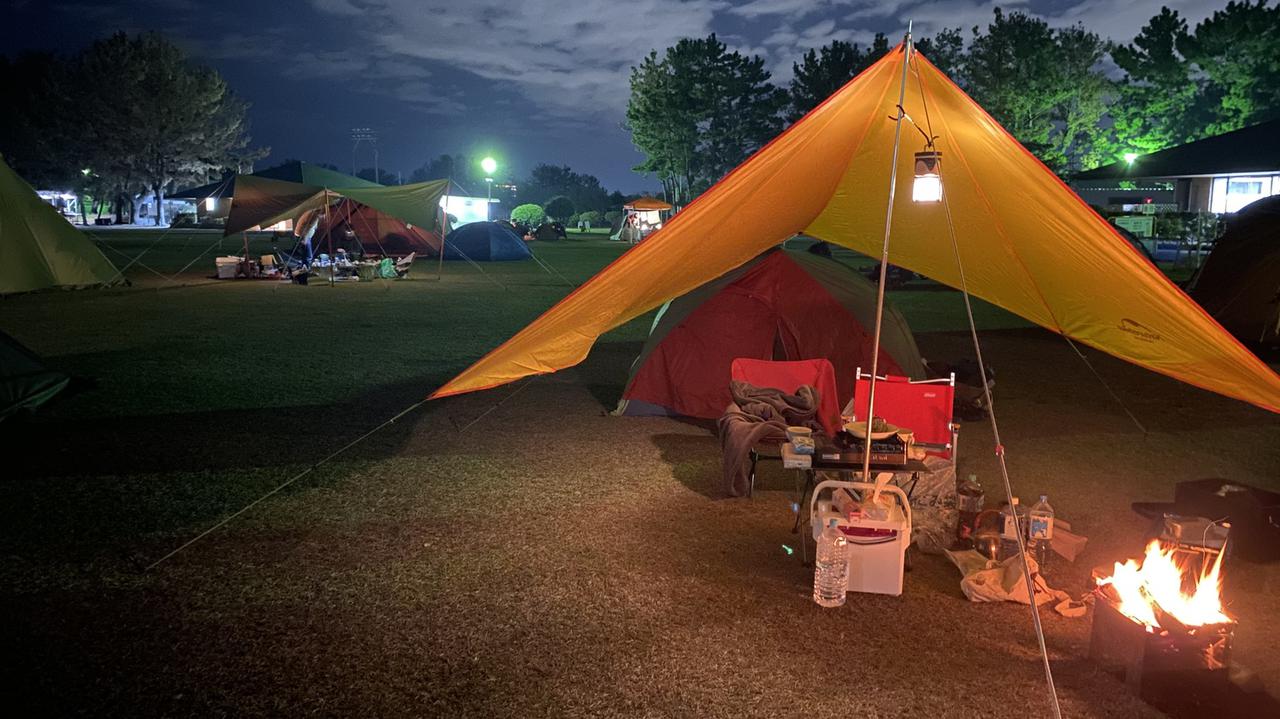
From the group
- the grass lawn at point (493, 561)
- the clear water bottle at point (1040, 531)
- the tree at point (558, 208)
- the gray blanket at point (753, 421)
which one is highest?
the tree at point (558, 208)

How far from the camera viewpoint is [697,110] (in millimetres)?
68125

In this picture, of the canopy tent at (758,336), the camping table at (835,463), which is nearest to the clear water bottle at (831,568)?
the camping table at (835,463)

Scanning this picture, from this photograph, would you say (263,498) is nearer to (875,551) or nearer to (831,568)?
(831,568)

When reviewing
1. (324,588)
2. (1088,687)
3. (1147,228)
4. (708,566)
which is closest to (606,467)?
(708,566)

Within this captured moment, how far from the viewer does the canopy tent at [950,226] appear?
5.04 metres

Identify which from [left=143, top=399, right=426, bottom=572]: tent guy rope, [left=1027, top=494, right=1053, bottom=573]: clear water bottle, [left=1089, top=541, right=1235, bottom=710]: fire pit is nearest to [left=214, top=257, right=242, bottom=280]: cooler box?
[left=143, top=399, right=426, bottom=572]: tent guy rope

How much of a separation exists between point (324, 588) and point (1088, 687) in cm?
369

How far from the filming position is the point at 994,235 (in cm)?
620

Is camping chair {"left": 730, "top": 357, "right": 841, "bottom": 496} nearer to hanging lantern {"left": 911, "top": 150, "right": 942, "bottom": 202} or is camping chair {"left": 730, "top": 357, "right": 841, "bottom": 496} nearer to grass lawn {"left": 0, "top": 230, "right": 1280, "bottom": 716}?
grass lawn {"left": 0, "top": 230, "right": 1280, "bottom": 716}

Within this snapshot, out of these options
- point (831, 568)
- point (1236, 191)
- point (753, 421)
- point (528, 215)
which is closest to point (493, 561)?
point (831, 568)

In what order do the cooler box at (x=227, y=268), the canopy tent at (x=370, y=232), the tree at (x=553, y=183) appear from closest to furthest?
the cooler box at (x=227, y=268) → the canopy tent at (x=370, y=232) → the tree at (x=553, y=183)

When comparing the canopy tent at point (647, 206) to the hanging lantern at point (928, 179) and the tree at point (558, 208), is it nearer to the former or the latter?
the tree at point (558, 208)

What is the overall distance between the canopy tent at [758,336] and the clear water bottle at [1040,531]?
2975 mm

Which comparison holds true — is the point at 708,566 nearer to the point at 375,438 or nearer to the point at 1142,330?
the point at 1142,330
